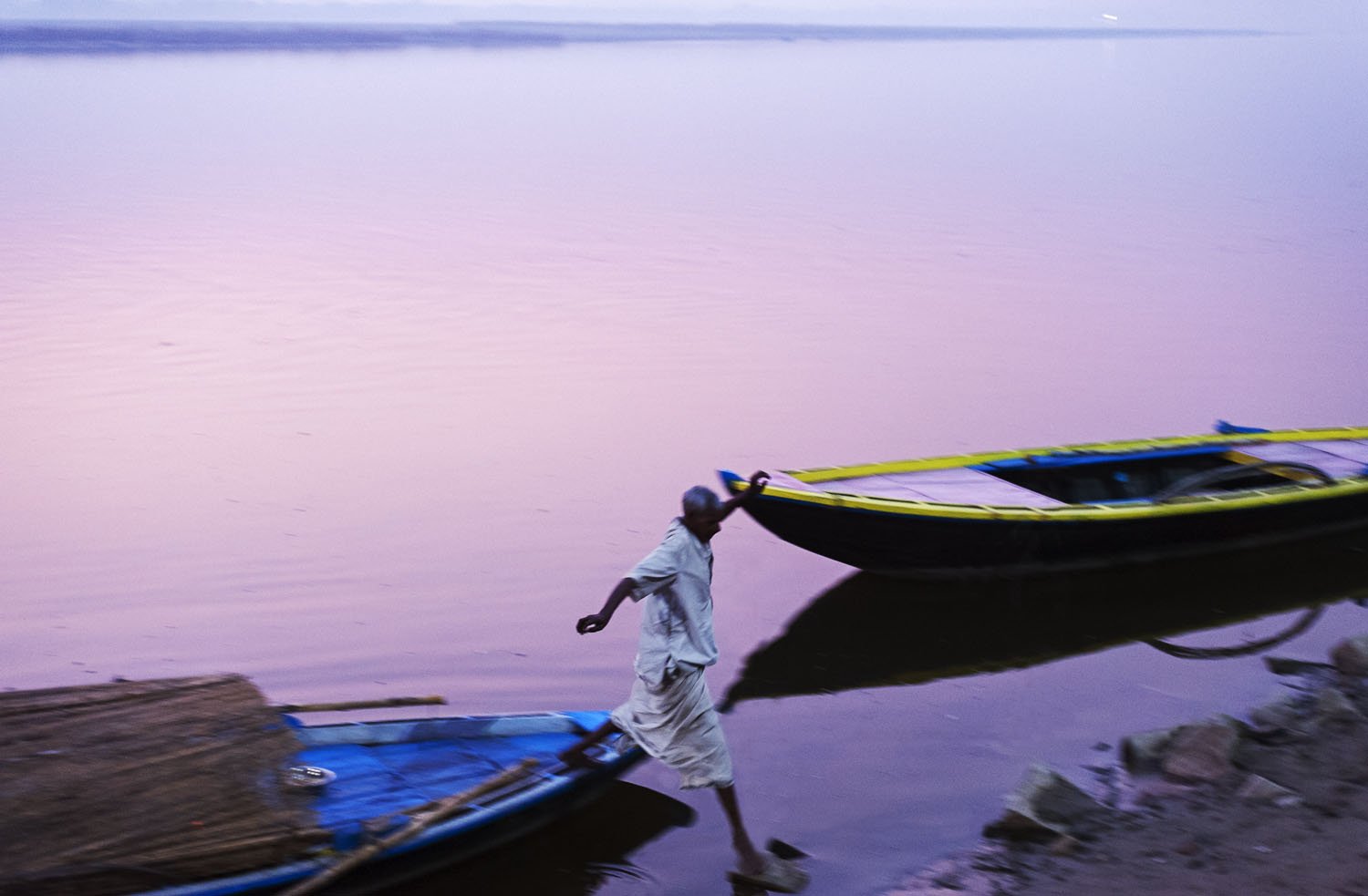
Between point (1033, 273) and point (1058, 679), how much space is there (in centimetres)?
1170

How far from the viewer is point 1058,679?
7.77m

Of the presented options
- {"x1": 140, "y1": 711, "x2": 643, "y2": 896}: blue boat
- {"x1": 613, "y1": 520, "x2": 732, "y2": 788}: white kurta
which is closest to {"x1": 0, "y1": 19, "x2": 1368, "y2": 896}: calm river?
{"x1": 140, "y1": 711, "x2": 643, "y2": 896}: blue boat

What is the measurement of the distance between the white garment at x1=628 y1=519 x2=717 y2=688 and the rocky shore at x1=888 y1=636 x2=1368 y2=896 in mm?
1383

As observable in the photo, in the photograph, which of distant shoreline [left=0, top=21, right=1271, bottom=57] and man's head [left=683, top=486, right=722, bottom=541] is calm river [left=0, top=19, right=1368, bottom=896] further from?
distant shoreline [left=0, top=21, right=1271, bottom=57]

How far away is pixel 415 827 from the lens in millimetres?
5000

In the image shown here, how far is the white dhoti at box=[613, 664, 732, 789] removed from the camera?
535 centimetres

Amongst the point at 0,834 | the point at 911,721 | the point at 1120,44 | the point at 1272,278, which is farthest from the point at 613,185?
the point at 1120,44

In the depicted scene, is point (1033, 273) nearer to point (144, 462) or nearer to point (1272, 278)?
point (1272, 278)

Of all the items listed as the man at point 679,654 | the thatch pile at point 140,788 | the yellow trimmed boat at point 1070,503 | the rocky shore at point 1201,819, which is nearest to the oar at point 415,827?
the thatch pile at point 140,788

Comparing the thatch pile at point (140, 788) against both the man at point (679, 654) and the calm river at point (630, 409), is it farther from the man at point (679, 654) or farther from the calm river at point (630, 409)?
the man at point (679, 654)

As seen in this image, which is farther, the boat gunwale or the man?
the boat gunwale

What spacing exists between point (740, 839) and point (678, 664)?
0.91 meters

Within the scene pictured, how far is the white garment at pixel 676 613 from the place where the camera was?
17.0ft

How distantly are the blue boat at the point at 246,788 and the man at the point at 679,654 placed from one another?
0.93 feet
